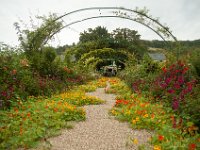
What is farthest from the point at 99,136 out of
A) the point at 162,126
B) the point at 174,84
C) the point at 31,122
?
the point at 174,84

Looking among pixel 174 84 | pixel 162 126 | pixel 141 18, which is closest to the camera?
pixel 162 126

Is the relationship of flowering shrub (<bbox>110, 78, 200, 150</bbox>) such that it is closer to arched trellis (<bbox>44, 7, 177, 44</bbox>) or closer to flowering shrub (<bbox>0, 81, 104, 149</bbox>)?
flowering shrub (<bbox>0, 81, 104, 149</bbox>)

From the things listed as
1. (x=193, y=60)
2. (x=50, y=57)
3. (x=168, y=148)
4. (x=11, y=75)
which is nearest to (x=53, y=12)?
(x=50, y=57)

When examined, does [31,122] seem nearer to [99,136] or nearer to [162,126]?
[99,136]

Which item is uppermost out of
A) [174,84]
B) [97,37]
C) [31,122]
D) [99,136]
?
[97,37]

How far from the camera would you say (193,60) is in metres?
8.83

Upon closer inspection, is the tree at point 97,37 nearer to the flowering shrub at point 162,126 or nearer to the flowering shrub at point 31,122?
the flowering shrub at point 31,122

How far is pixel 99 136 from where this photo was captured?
211 inches

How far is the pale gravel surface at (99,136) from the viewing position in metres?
4.79

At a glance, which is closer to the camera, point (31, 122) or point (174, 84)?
point (31, 122)

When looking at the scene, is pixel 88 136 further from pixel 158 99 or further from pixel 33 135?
pixel 158 99

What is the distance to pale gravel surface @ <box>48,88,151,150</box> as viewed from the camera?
4.79m

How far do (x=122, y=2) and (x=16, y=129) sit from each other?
1102cm

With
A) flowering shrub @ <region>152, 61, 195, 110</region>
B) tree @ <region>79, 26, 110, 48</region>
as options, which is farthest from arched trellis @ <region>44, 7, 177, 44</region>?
tree @ <region>79, 26, 110, 48</region>
